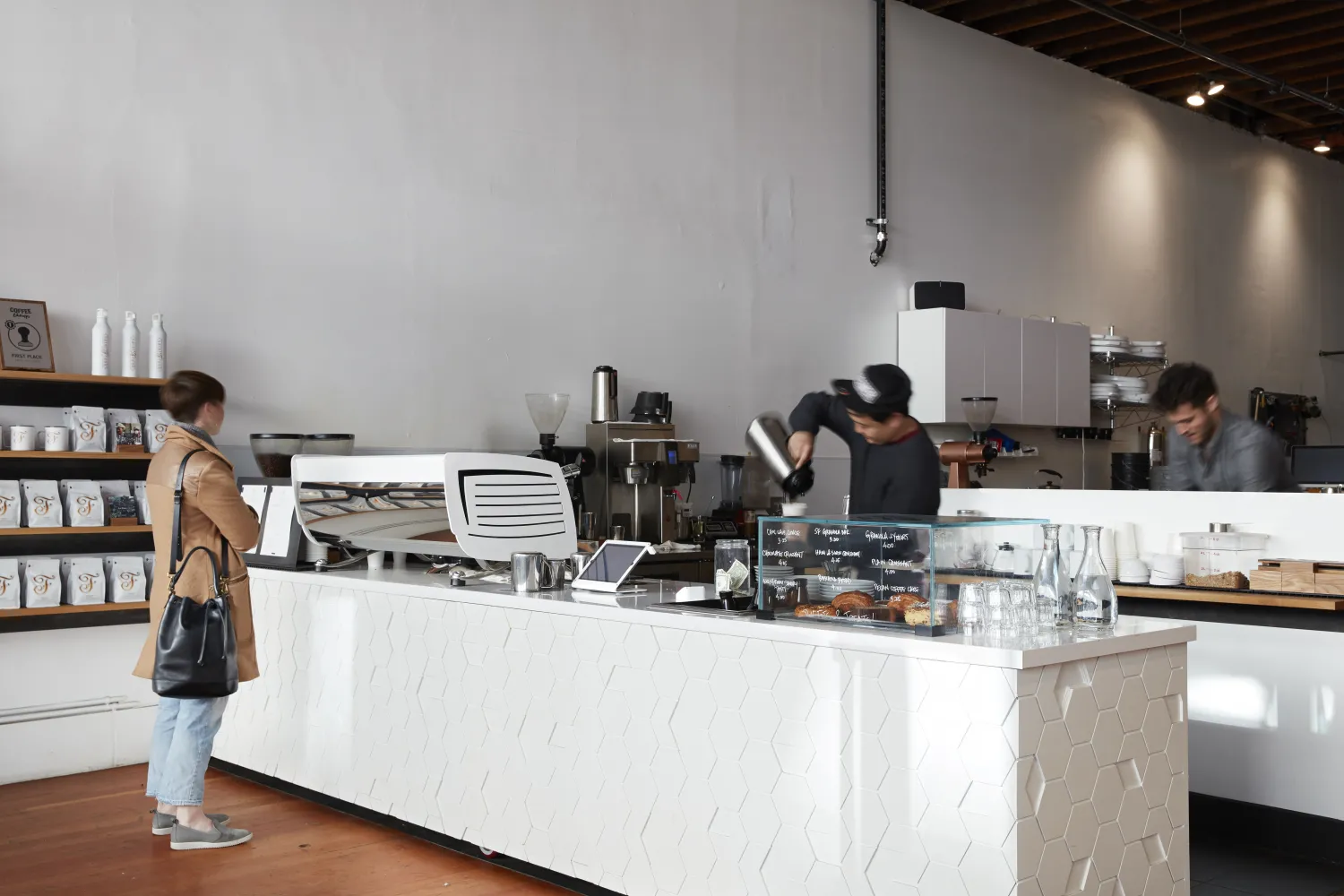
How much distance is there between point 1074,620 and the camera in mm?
2588

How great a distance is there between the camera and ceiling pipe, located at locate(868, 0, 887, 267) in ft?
25.1

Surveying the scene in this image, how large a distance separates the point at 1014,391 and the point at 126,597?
5616mm

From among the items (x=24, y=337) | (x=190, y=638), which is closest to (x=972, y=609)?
(x=190, y=638)

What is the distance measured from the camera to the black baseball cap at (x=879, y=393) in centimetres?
362

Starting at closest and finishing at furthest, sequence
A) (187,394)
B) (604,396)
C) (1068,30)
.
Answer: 1. (187,394)
2. (604,396)
3. (1068,30)

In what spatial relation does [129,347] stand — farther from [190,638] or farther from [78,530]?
[190,638]

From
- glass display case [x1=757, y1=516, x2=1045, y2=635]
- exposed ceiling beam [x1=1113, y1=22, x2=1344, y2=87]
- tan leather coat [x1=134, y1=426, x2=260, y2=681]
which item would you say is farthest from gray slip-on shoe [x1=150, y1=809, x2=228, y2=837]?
exposed ceiling beam [x1=1113, y1=22, x2=1344, y2=87]

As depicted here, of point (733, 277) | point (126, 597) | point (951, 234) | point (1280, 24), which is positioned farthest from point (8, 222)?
point (1280, 24)

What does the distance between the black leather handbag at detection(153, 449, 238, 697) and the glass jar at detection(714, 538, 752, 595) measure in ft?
4.74

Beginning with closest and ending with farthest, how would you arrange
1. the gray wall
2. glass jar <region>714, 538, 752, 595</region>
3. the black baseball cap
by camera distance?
glass jar <region>714, 538, 752, 595</region>
the black baseball cap
the gray wall

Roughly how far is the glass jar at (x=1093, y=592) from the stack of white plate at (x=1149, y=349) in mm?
6716

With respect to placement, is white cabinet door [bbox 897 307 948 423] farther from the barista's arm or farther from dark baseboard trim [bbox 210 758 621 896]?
dark baseboard trim [bbox 210 758 621 896]

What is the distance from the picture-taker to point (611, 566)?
3.39 metres

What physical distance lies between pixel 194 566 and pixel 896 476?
2.10 meters
